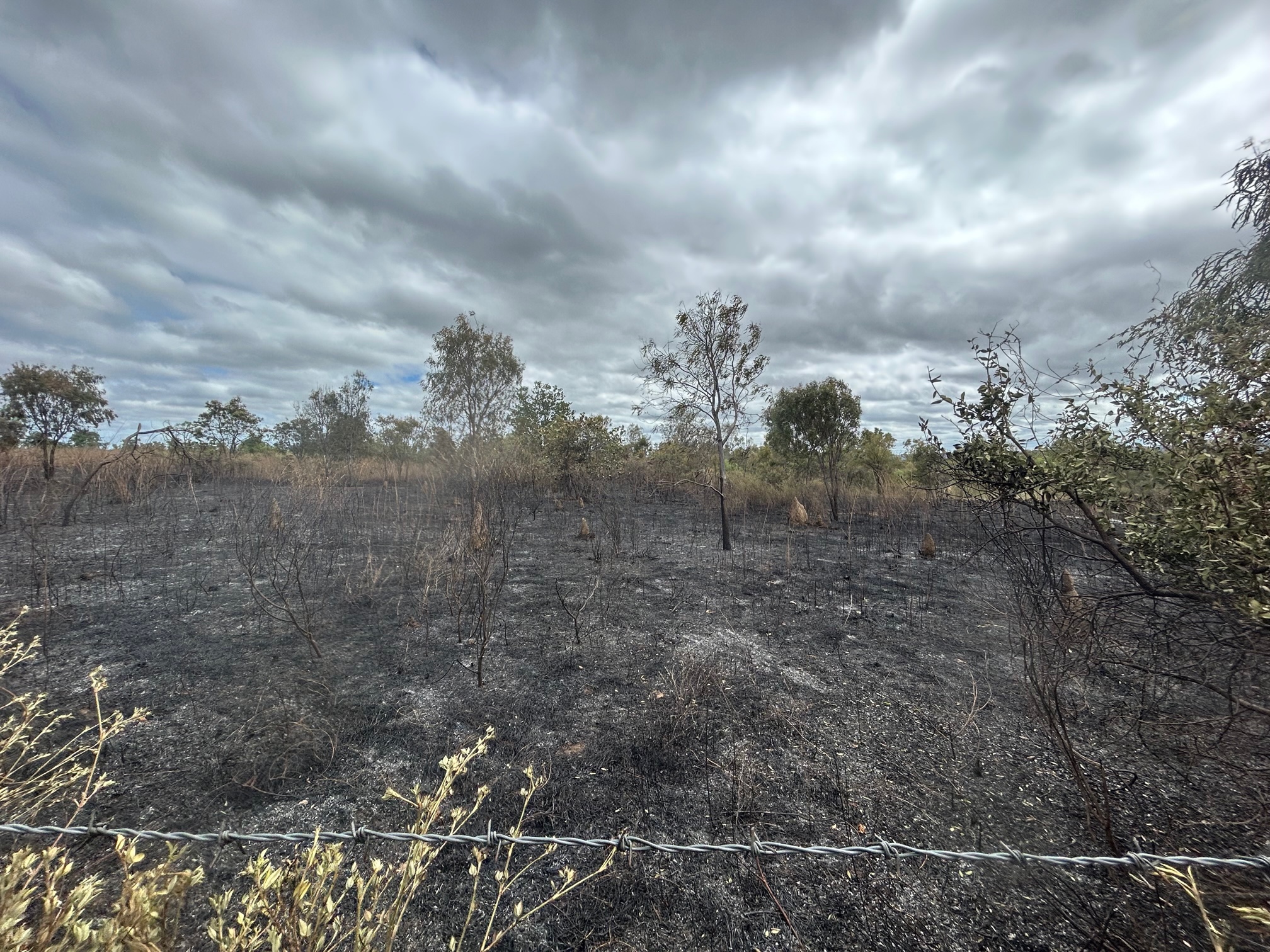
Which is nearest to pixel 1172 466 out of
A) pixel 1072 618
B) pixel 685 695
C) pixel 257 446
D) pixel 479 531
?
pixel 1072 618

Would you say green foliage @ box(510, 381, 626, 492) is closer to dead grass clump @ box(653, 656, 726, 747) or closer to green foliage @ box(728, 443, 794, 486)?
green foliage @ box(728, 443, 794, 486)

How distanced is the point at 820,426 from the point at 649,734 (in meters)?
11.7

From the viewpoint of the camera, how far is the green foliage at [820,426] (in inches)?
509

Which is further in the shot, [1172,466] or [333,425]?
[333,425]

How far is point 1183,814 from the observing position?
2555 mm

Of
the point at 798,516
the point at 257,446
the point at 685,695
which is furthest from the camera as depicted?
the point at 257,446

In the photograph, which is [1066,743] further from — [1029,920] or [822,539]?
[822,539]

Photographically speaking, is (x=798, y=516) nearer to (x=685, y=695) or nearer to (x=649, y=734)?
(x=685, y=695)

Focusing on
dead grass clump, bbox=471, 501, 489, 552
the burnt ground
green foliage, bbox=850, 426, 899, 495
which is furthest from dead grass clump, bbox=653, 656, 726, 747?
green foliage, bbox=850, 426, 899, 495

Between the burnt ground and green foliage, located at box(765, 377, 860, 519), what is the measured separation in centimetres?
698

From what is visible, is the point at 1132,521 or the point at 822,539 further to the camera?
the point at 822,539

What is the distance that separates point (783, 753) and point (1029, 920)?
1.30m

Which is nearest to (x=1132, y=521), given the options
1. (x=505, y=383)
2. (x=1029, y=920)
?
(x=1029, y=920)

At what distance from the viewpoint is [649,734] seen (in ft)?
10.6
